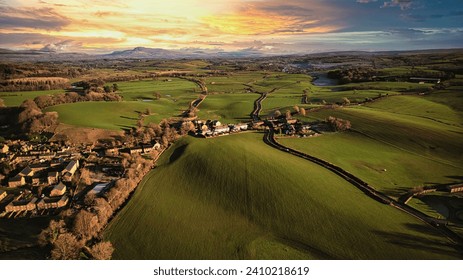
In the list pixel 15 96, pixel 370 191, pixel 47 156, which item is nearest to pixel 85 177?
pixel 47 156

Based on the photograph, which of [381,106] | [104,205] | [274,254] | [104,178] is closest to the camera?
[274,254]

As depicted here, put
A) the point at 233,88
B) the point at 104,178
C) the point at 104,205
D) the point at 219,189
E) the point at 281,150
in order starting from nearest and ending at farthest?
the point at 104,205 < the point at 219,189 < the point at 104,178 < the point at 281,150 < the point at 233,88

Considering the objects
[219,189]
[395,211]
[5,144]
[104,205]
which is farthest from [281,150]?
[5,144]

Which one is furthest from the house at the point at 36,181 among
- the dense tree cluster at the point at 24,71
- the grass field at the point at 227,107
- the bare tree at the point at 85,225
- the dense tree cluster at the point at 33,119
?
the grass field at the point at 227,107

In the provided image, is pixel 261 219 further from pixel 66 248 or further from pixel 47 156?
pixel 47 156

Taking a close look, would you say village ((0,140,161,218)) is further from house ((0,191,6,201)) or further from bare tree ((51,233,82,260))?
bare tree ((51,233,82,260))

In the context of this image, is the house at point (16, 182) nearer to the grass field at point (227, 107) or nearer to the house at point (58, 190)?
the house at point (58, 190)

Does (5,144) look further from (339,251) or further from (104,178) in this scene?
(339,251)
